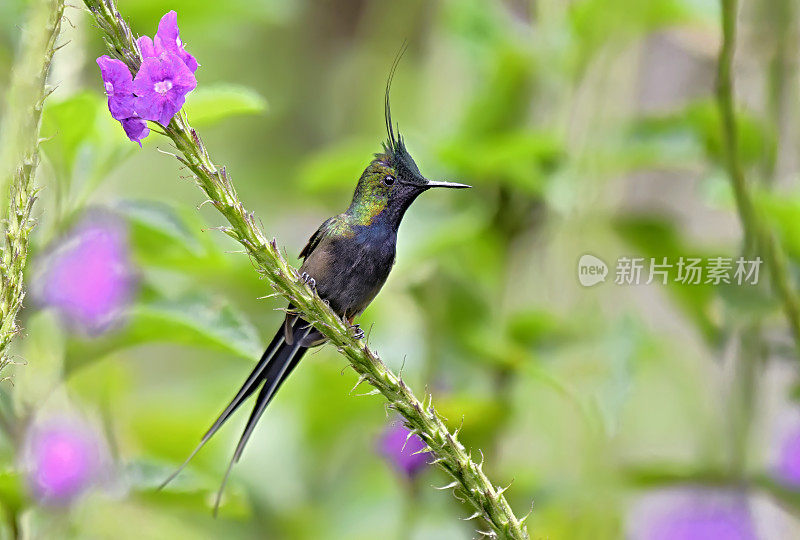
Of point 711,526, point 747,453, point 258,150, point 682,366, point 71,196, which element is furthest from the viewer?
point 258,150

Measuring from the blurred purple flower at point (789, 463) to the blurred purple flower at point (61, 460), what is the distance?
1.09m

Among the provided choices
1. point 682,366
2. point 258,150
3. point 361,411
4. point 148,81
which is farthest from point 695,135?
point 258,150

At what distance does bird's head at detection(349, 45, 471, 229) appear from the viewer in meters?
0.74

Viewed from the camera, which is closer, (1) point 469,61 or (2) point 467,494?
(2) point 467,494

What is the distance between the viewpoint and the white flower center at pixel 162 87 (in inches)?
22.3

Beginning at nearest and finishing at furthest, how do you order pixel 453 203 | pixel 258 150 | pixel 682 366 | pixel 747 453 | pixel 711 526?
pixel 747 453
pixel 711 526
pixel 453 203
pixel 682 366
pixel 258 150

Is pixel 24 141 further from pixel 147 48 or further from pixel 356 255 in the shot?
pixel 356 255

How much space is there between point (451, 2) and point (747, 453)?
3.41 ft

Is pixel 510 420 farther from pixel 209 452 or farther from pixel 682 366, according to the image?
pixel 209 452

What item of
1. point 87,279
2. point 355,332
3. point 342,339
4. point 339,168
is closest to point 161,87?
point 342,339

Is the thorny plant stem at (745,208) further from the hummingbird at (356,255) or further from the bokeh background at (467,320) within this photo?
the hummingbird at (356,255)

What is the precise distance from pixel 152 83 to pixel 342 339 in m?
0.22

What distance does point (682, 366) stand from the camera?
67.9 inches

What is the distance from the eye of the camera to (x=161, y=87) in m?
0.57
